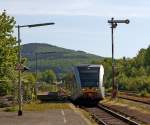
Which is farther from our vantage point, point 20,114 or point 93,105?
point 93,105

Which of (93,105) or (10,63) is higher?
(10,63)

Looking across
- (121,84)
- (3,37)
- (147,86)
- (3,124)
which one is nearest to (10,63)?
(3,37)

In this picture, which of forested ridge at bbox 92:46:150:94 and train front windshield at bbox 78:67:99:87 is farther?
forested ridge at bbox 92:46:150:94

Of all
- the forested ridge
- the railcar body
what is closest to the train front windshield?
the railcar body

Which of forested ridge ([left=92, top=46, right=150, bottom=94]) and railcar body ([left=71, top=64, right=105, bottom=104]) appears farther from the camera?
forested ridge ([left=92, top=46, right=150, bottom=94])

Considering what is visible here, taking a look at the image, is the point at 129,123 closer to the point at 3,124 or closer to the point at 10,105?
the point at 3,124

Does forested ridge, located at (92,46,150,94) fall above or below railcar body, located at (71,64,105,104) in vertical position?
above

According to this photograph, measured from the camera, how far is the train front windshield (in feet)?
168

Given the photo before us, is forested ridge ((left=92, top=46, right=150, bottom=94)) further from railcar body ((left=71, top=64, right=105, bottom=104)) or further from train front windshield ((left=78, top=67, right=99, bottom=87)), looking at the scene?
train front windshield ((left=78, top=67, right=99, bottom=87))

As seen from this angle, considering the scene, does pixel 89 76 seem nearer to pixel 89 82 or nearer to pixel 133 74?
pixel 89 82

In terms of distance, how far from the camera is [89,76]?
168ft

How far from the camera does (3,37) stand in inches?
2142

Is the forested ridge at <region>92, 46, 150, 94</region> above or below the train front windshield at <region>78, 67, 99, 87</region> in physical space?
above

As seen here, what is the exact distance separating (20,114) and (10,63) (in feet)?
49.1
